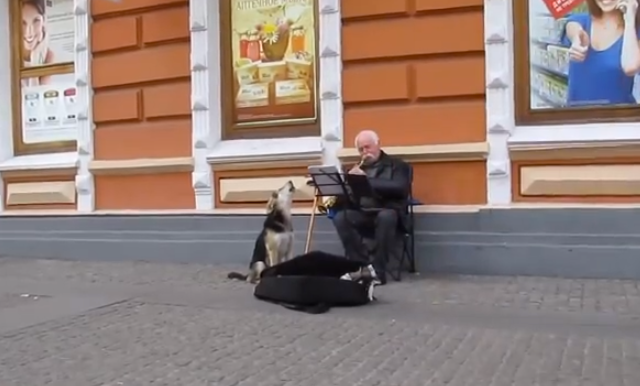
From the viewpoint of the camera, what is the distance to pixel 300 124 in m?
10.9

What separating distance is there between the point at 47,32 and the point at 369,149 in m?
6.10

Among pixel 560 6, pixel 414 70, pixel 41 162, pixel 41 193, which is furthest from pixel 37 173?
pixel 560 6

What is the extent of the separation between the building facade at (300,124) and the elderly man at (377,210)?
555 mm

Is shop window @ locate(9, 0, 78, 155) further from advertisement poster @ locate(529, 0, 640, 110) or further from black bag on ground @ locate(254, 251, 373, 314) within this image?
advertisement poster @ locate(529, 0, 640, 110)

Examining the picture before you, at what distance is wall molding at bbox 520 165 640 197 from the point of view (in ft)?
29.6

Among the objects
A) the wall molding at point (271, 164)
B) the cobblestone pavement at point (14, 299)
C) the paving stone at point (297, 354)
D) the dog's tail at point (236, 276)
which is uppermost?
the wall molding at point (271, 164)

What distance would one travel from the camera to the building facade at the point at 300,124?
9.33m

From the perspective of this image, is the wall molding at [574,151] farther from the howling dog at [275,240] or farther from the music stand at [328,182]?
the howling dog at [275,240]

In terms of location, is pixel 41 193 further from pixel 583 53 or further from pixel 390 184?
pixel 583 53

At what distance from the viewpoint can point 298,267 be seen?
774cm

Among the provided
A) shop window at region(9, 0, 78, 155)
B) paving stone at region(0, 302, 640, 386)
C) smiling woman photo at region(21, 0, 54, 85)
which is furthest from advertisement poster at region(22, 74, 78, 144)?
paving stone at region(0, 302, 640, 386)

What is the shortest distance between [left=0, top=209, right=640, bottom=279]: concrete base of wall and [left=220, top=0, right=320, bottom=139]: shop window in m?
1.25

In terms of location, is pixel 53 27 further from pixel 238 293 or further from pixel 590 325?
pixel 590 325

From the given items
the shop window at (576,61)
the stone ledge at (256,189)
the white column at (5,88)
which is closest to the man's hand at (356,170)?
the stone ledge at (256,189)
